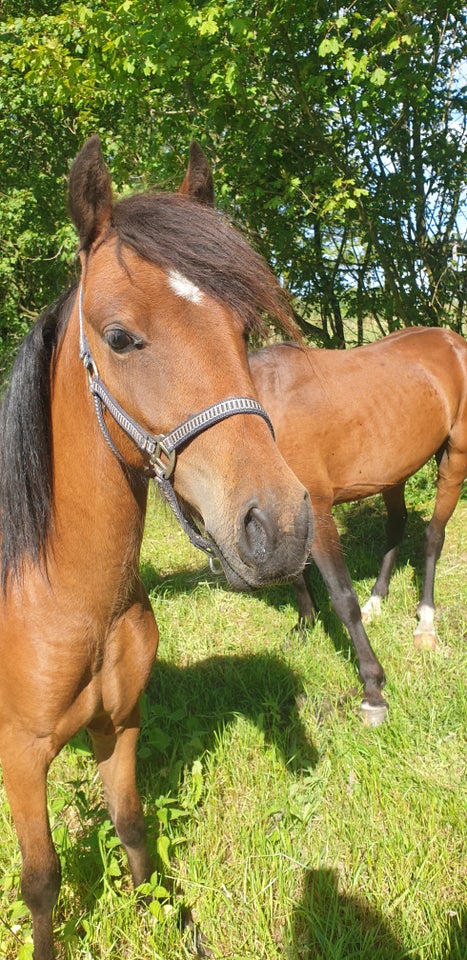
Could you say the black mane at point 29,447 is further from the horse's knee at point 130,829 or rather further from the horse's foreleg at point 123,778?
the horse's knee at point 130,829

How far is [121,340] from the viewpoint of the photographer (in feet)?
4.43

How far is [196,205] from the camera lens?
1513mm

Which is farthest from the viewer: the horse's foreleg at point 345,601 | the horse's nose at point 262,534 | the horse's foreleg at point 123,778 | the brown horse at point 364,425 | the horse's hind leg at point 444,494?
the horse's hind leg at point 444,494

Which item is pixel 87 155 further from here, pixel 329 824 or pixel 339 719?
pixel 339 719

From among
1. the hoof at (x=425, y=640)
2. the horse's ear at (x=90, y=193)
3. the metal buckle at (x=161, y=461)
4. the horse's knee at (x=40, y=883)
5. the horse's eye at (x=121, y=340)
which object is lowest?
the hoof at (x=425, y=640)

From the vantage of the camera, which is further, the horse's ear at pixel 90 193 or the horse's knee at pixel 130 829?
the horse's knee at pixel 130 829

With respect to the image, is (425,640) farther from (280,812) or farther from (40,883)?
(40,883)

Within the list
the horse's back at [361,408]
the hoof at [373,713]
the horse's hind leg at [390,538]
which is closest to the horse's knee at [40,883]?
the hoof at [373,713]

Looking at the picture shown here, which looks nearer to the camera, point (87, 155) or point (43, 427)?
point (87, 155)

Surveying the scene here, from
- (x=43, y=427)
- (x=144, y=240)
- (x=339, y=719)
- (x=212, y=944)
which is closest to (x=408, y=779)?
(x=339, y=719)

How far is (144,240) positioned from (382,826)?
2183 millimetres

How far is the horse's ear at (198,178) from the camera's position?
1.73m

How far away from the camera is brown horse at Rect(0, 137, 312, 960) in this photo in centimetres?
126

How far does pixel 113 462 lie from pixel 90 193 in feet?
2.12
